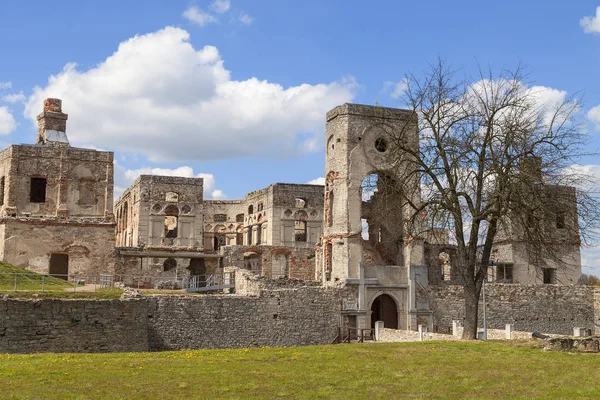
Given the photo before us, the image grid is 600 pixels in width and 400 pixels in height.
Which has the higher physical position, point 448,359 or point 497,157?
point 497,157

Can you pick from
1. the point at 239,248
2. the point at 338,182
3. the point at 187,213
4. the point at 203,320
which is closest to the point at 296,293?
the point at 203,320

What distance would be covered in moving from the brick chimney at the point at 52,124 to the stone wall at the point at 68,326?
2264cm

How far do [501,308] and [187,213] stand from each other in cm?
2402

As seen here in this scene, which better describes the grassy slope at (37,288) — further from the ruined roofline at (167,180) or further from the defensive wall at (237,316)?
the ruined roofline at (167,180)

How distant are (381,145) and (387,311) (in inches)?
343

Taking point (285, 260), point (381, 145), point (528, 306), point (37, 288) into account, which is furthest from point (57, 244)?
point (528, 306)

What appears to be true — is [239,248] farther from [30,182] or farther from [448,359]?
[448,359]

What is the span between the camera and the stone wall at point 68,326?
2261cm

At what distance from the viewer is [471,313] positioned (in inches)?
933

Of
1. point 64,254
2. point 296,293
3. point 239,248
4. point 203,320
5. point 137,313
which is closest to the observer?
point 137,313

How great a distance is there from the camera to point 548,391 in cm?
1365

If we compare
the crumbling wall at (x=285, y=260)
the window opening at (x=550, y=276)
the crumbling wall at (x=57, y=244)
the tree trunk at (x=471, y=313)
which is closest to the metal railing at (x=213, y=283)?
the crumbling wall at (x=57, y=244)

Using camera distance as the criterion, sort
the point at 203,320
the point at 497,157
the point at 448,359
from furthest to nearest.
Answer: the point at 203,320
the point at 497,157
the point at 448,359

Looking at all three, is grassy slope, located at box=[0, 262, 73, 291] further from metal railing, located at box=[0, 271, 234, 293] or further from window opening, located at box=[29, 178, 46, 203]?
window opening, located at box=[29, 178, 46, 203]
